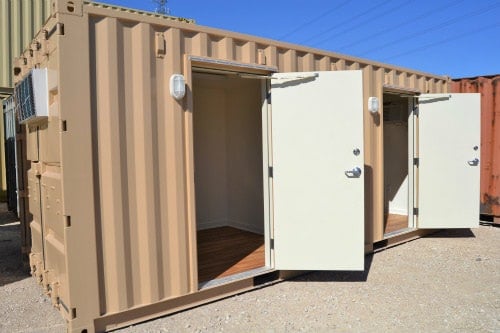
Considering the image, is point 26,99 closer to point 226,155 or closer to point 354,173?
point 354,173

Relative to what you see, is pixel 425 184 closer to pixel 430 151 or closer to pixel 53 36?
pixel 430 151

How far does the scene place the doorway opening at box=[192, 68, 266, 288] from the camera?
229 inches

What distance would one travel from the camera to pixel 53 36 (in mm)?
2996

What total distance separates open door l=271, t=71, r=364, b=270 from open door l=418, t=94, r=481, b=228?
89.0 inches

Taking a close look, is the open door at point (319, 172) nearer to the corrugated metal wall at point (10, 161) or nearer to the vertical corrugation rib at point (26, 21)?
the corrugated metal wall at point (10, 161)

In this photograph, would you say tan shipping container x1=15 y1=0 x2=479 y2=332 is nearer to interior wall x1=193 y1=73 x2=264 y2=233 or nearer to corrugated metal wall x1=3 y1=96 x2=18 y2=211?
interior wall x1=193 y1=73 x2=264 y2=233

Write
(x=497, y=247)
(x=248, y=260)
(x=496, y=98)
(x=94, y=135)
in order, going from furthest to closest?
(x=496, y=98)
(x=497, y=247)
(x=248, y=260)
(x=94, y=135)

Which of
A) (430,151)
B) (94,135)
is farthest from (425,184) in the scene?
(94,135)

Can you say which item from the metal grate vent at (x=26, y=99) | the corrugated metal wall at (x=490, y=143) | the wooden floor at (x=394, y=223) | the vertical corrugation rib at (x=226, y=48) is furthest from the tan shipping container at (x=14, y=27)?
the corrugated metal wall at (x=490, y=143)

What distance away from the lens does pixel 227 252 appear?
16.0 feet

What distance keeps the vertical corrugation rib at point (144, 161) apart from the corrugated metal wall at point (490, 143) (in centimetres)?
583

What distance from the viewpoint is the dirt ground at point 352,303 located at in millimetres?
3189

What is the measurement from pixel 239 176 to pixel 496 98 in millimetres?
4346

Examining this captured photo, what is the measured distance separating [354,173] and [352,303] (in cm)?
121
